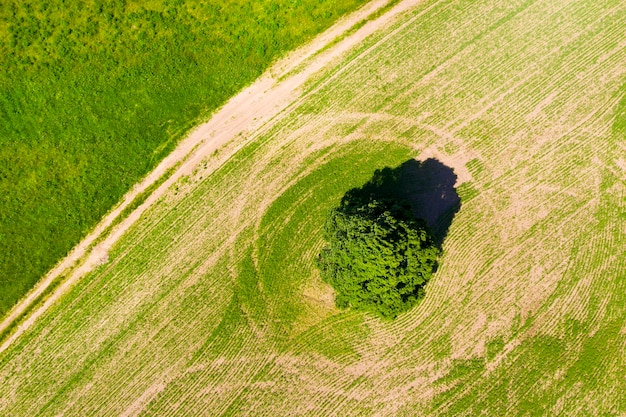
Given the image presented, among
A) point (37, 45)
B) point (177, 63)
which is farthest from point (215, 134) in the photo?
point (37, 45)

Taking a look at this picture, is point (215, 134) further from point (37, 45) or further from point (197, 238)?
point (37, 45)

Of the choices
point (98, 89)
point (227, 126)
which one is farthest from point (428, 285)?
point (98, 89)

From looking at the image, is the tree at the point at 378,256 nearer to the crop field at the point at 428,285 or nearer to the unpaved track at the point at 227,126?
the crop field at the point at 428,285

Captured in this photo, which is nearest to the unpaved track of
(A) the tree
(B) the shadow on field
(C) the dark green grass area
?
(C) the dark green grass area

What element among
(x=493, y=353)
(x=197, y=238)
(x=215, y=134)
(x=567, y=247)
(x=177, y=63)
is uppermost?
(x=177, y=63)

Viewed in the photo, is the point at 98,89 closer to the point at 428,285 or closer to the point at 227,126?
the point at 227,126
